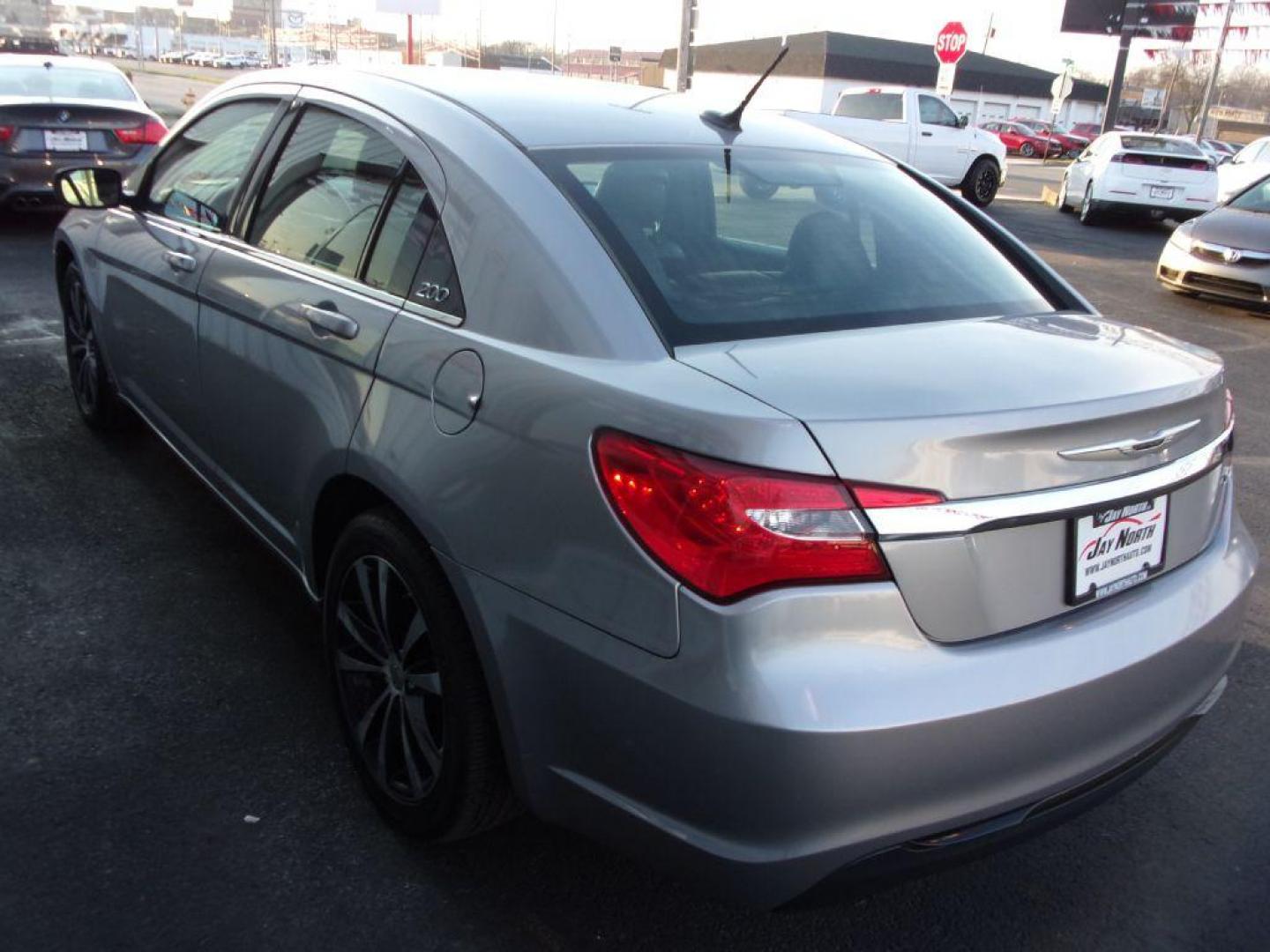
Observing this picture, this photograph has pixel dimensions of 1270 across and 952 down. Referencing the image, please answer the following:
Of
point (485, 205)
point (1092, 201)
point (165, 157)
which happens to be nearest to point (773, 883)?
point (485, 205)

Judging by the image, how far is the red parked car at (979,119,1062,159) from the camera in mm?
50812

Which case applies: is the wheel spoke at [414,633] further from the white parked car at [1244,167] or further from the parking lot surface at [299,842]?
the white parked car at [1244,167]

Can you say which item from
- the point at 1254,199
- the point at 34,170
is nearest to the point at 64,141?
the point at 34,170

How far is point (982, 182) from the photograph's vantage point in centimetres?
2005

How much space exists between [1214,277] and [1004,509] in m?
9.37

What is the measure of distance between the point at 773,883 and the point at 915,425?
79 cm

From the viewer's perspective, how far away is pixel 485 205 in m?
2.39

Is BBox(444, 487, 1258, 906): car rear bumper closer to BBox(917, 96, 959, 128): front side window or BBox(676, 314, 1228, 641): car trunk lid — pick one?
BBox(676, 314, 1228, 641): car trunk lid

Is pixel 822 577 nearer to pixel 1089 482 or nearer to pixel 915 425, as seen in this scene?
pixel 915 425

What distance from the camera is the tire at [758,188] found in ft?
9.31

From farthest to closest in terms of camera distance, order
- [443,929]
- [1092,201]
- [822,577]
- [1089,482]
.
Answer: [1092,201] < [443,929] < [1089,482] < [822,577]

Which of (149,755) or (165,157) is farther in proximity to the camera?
(165,157)

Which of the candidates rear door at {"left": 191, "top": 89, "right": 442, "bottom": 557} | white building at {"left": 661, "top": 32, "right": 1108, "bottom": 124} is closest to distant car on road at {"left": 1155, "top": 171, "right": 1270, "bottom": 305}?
rear door at {"left": 191, "top": 89, "right": 442, "bottom": 557}

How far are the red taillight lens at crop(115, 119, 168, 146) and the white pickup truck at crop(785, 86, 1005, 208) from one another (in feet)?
37.2
